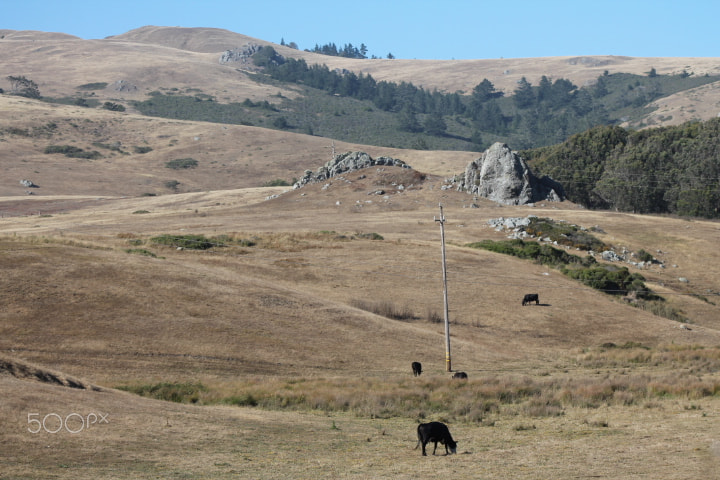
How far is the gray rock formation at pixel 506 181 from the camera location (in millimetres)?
101625

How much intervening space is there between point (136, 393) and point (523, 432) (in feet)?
44.8

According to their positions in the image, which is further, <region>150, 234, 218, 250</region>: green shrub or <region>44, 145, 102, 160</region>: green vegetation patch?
<region>44, 145, 102, 160</region>: green vegetation patch

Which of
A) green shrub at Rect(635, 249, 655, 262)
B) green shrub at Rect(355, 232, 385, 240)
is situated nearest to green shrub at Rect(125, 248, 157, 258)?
green shrub at Rect(355, 232, 385, 240)

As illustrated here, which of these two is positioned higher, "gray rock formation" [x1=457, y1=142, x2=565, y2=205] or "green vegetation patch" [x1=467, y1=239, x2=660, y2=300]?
"gray rock formation" [x1=457, y1=142, x2=565, y2=205]

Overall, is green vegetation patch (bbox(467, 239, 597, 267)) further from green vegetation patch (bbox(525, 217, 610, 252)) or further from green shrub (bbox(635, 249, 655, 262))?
green shrub (bbox(635, 249, 655, 262))

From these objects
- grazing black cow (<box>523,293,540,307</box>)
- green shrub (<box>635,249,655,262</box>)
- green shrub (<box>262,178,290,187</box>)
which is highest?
green shrub (<box>262,178,290,187</box>)

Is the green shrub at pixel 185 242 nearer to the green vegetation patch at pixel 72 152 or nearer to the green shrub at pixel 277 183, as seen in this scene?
the green shrub at pixel 277 183

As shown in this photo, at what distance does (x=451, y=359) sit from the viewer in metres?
41.4

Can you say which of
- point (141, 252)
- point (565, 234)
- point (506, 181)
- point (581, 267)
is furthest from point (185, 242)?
point (506, 181)

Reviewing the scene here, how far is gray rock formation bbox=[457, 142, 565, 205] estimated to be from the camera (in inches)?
4001

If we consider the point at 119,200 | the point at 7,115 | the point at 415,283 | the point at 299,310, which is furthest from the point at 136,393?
the point at 7,115

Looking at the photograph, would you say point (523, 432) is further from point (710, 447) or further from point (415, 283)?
point (415, 283)

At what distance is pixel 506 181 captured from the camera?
10188 centimetres

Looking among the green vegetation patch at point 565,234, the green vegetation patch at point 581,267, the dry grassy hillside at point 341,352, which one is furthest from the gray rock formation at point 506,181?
the green vegetation patch at point 581,267
